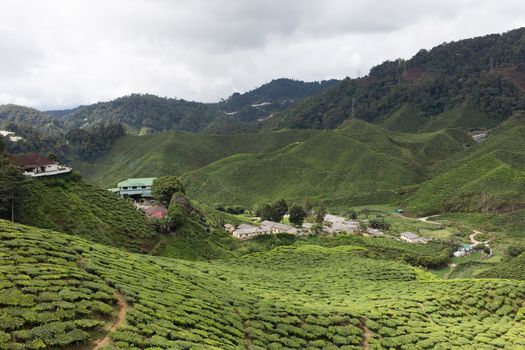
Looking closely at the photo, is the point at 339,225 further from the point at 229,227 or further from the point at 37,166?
the point at 37,166

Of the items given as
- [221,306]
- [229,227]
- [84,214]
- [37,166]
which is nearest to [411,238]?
[229,227]

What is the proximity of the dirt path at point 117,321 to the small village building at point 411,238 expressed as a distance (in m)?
88.7

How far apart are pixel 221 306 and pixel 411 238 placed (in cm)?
8283

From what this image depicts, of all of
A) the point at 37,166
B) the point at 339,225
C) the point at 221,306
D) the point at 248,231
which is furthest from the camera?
the point at 339,225

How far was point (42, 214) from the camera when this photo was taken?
49594mm

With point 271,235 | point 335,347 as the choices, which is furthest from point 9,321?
point 271,235

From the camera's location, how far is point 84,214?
53.7m

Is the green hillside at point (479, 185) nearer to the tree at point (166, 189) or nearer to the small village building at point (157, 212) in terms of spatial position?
the tree at point (166, 189)

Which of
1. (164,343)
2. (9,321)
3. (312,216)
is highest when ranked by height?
(9,321)

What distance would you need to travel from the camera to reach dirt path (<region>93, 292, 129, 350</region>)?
18039mm

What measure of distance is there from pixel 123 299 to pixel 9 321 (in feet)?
21.5

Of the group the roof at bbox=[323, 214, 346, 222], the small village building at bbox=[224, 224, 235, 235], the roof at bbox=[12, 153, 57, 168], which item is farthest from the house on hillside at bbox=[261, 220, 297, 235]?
the roof at bbox=[12, 153, 57, 168]

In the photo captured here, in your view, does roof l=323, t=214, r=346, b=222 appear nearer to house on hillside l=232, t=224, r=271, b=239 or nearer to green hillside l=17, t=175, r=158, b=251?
house on hillside l=232, t=224, r=271, b=239

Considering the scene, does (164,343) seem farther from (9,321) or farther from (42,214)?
(42,214)
